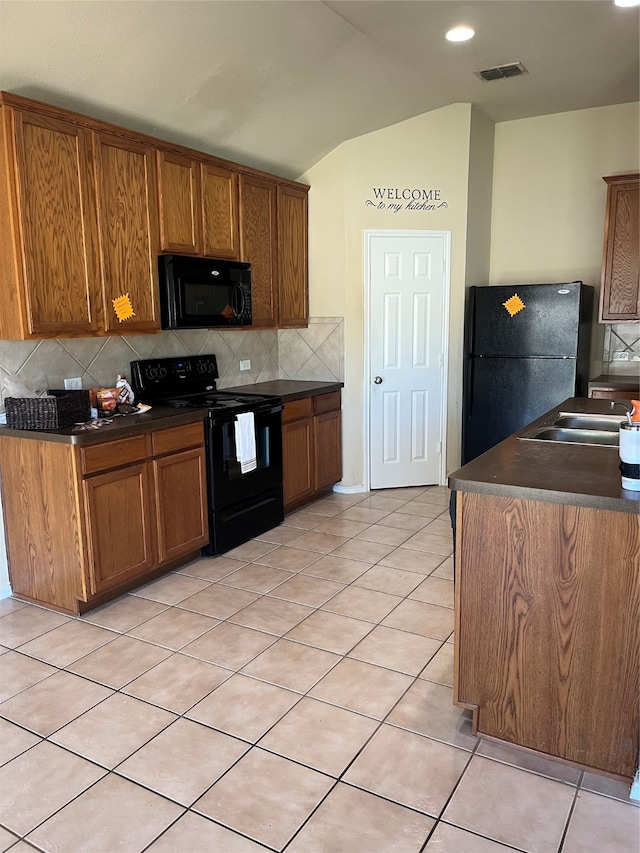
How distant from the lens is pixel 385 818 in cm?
179

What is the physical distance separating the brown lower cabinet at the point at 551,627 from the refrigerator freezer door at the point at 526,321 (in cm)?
297

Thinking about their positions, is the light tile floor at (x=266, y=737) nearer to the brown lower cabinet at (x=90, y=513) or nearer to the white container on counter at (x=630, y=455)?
the brown lower cabinet at (x=90, y=513)

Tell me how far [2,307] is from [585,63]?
3655 millimetres

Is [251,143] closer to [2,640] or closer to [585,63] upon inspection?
[585,63]

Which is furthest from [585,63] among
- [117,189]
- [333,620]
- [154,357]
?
[333,620]

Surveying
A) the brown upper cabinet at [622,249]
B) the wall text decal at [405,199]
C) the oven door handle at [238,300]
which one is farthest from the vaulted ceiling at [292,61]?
the oven door handle at [238,300]

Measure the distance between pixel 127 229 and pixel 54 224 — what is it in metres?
0.45

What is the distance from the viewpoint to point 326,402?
481cm

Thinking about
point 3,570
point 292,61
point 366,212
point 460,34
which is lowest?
point 3,570

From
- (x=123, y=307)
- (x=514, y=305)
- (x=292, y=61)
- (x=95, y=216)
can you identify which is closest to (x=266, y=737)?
(x=123, y=307)

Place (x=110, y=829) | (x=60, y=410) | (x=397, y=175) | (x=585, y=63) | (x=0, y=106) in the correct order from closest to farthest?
1. (x=110, y=829)
2. (x=0, y=106)
3. (x=60, y=410)
4. (x=585, y=63)
5. (x=397, y=175)

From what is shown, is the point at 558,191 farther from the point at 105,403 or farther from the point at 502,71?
the point at 105,403

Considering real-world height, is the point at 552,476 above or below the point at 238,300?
below

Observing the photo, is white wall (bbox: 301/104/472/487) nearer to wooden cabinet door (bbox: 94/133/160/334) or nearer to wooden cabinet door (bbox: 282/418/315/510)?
wooden cabinet door (bbox: 282/418/315/510)
